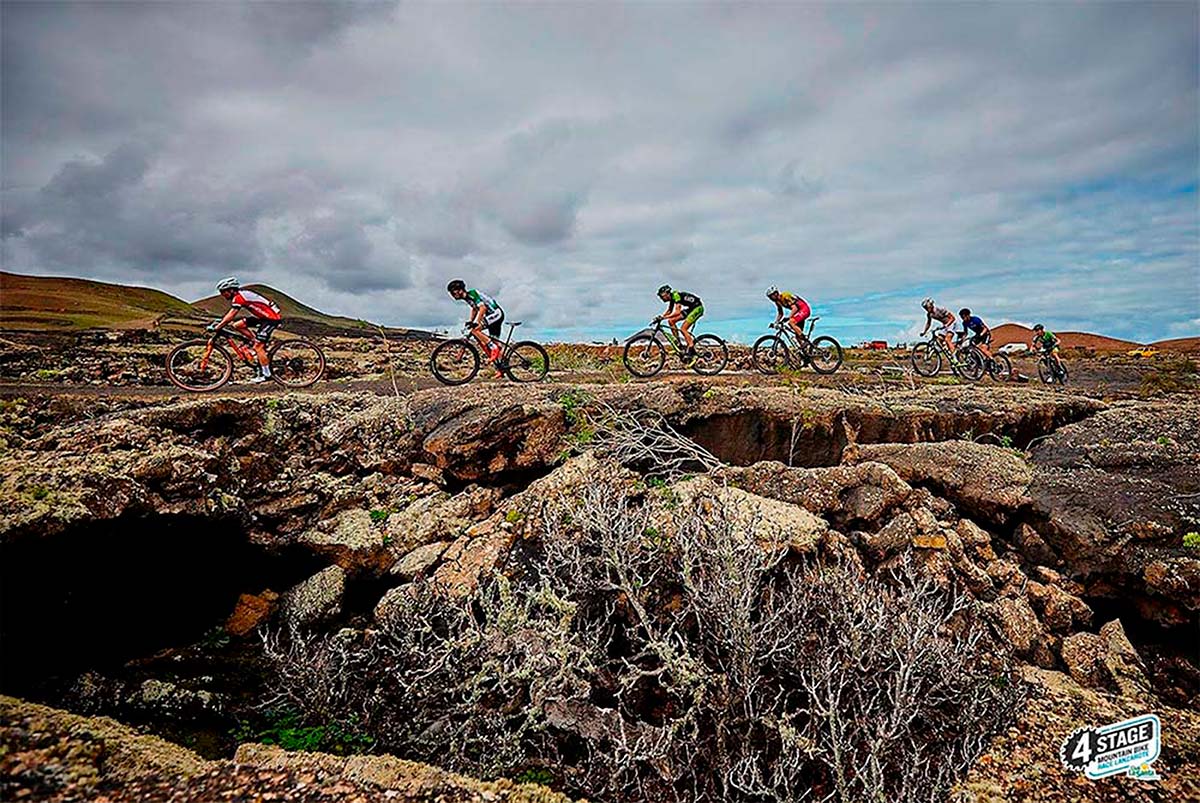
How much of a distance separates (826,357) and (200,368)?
40.5ft

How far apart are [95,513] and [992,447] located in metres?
11.0

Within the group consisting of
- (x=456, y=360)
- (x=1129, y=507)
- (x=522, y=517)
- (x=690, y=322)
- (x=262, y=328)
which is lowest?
(x=522, y=517)

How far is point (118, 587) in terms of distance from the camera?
626 centimetres

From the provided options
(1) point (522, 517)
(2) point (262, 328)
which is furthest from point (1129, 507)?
(2) point (262, 328)

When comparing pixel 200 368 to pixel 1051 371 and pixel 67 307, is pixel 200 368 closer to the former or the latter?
pixel 67 307

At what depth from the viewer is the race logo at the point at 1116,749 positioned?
441 centimetres

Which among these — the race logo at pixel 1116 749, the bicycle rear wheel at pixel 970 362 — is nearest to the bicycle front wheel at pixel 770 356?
the bicycle rear wheel at pixel 970 362

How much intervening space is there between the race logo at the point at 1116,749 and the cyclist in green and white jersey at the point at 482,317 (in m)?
→ 9.13

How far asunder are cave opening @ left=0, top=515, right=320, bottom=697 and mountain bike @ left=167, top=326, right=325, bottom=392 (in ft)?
9.44

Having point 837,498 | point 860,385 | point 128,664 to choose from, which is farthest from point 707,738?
point 860,385

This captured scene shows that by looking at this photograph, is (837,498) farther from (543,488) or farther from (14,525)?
(14,525)

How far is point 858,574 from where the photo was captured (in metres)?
5.95

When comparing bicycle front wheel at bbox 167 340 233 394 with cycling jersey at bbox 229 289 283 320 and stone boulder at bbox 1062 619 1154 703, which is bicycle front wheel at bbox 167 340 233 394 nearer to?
cycling jersey at bbox 229 289 283 320

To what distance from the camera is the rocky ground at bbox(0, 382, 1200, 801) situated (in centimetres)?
532
